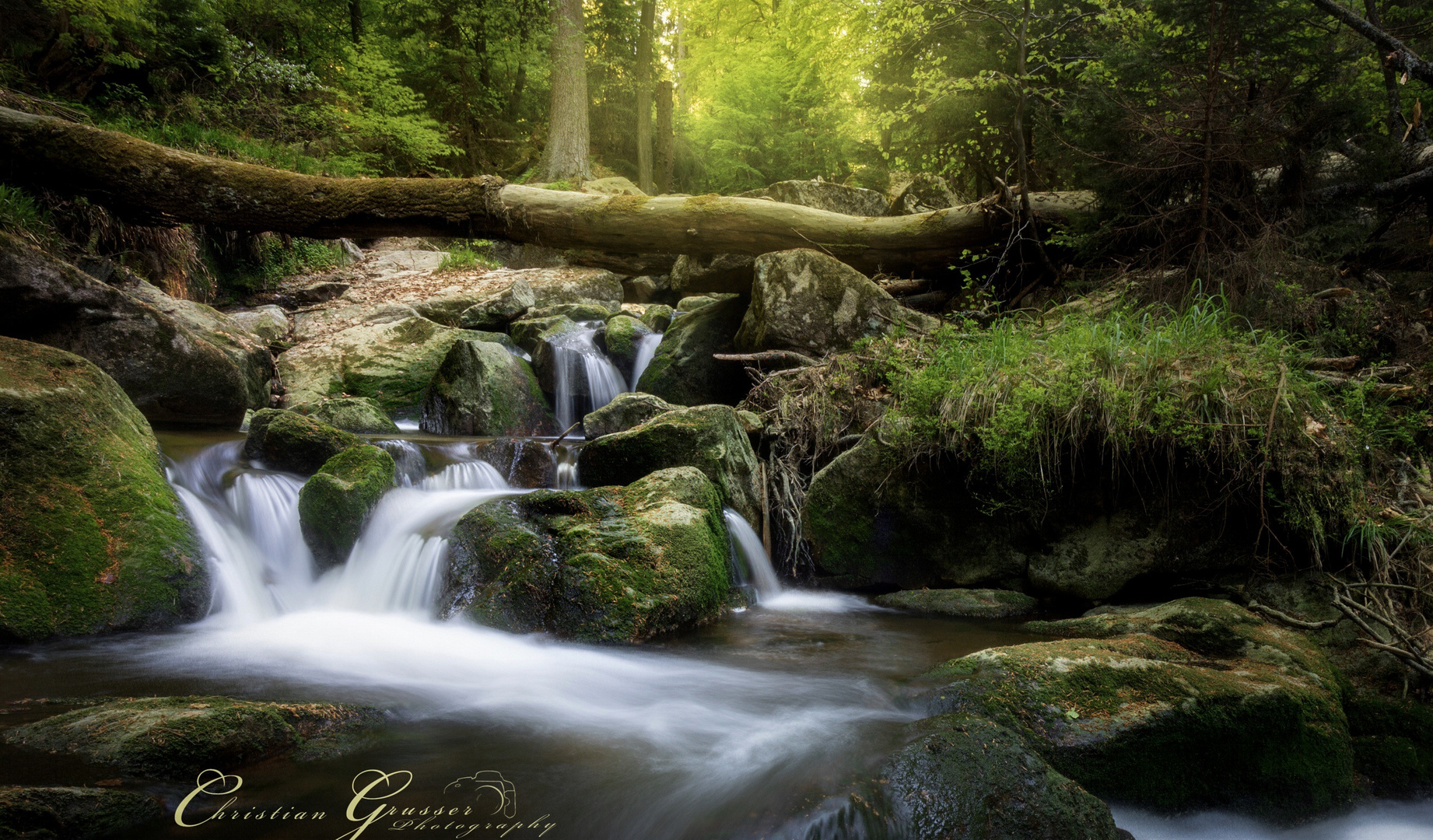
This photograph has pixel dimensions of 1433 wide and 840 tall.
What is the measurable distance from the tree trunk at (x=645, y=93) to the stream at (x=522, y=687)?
15.4 meters

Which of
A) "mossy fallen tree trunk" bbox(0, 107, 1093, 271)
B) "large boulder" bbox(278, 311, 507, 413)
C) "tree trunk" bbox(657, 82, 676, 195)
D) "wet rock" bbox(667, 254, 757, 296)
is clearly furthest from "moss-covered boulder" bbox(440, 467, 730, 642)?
"tree trunk" bbox(657, 82, 676, 195)

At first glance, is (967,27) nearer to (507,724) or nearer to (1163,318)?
(1163,318)

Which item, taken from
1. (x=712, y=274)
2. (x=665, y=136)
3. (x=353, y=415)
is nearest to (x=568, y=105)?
(x=665, y=136)

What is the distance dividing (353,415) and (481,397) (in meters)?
1.30

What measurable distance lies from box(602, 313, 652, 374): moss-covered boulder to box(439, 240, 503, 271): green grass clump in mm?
3783

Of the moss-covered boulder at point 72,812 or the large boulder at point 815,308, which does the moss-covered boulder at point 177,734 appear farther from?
the large boulder at point 815,308

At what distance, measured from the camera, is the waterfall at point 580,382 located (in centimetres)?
866

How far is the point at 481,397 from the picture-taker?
7.88m

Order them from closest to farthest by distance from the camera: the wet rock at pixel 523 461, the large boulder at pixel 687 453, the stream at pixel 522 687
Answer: the stream at pixel 522 687
the large boulder at pixel 687 453
the wet rock at pixel 523 461

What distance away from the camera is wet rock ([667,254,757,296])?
8.63 meters

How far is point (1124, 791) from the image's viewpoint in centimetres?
254

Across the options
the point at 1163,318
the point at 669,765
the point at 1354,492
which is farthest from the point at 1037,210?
the point at 669,765

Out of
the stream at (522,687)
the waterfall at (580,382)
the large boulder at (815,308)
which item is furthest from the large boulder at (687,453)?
the waterfall at (580,382)

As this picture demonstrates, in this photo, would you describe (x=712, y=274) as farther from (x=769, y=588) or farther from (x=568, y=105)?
(x=568, y=105)
